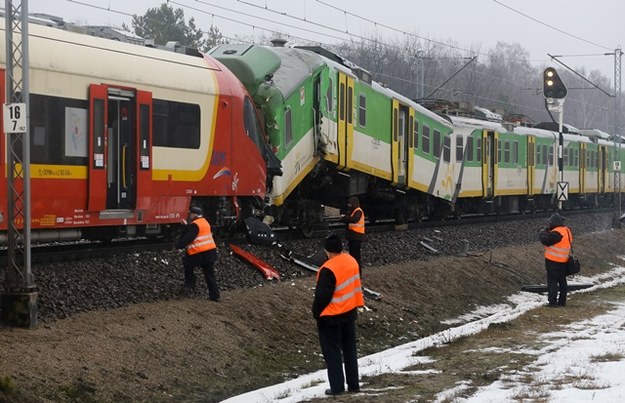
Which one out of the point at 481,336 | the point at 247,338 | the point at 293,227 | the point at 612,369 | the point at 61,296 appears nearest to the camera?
the point at 612,369

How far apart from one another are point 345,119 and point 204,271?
8.41 metres

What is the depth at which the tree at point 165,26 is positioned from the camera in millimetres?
62906

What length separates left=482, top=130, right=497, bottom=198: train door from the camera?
118 feet

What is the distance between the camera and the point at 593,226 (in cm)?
4088

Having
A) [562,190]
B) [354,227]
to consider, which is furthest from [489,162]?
[354,227]

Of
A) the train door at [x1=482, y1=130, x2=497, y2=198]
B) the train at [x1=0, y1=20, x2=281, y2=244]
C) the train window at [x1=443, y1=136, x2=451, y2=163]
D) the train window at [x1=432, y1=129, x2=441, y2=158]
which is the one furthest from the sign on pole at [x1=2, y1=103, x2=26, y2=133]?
the train door at [x1=482, y1=130, x2=497, y2=198]

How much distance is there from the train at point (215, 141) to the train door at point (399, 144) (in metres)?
0.03

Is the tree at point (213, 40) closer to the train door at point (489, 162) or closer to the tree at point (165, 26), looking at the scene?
the tree at point (165, 26)

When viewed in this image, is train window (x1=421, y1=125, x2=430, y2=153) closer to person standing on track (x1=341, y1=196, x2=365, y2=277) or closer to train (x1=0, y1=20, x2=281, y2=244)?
person standing on track (x1=341, y1=196, x2=365, y2=277)

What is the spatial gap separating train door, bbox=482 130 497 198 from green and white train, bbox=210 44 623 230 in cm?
3

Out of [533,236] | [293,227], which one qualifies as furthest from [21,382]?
[533,236]

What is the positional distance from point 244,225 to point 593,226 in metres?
24.4

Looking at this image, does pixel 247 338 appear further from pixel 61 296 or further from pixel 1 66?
pixel 1 66

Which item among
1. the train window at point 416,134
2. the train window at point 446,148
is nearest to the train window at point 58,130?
the train window at point 416,134
